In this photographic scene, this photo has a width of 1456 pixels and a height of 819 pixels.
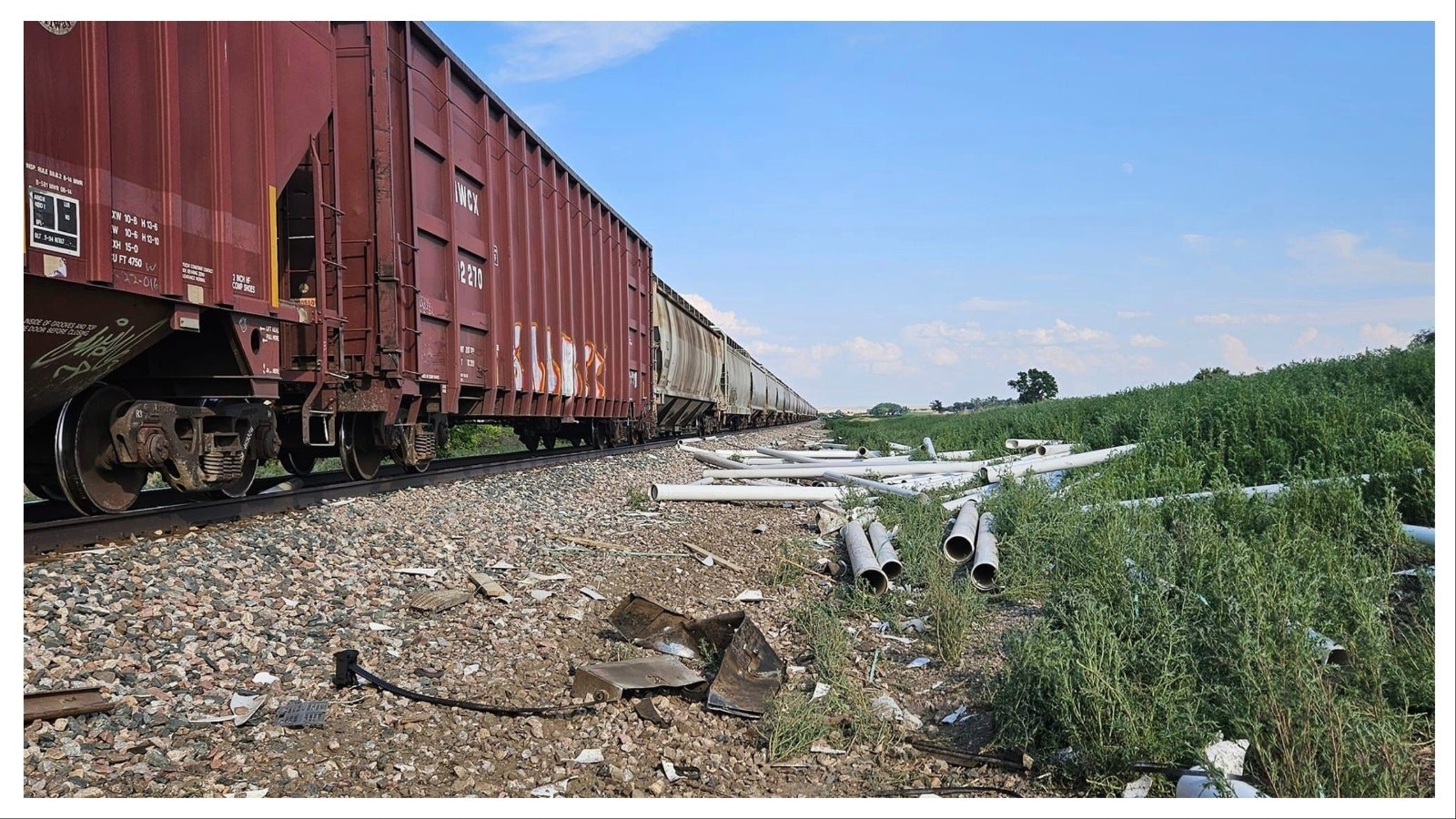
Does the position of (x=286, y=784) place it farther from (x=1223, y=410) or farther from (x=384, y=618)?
(x=1223, y=410)

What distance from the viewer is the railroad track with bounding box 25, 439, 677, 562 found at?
5.47m

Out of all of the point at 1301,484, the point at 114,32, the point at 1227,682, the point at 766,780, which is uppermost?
the point at 114,32

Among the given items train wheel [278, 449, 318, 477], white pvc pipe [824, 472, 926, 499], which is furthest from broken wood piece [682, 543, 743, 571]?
train wheel [278, 449, 318, 477]

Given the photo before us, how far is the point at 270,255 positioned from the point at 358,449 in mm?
3074

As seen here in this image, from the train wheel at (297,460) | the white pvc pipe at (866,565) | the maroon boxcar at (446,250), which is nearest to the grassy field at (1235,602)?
the white pvc pipe at (866,565)

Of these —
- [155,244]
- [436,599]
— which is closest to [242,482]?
[155,244]

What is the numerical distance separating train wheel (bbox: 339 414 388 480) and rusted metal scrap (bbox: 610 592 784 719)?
4885mm

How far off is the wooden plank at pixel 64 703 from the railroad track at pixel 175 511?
1893mm

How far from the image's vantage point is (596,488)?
11.2m

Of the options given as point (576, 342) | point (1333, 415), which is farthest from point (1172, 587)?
point (576, 342)

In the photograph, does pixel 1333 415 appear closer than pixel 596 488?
Yes

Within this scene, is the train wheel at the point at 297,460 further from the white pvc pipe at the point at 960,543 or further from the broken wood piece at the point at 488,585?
the white pvc pipe at the point at 960,543

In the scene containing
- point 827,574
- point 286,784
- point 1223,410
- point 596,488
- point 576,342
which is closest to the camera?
point 286,784

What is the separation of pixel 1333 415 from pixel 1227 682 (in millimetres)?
5630
